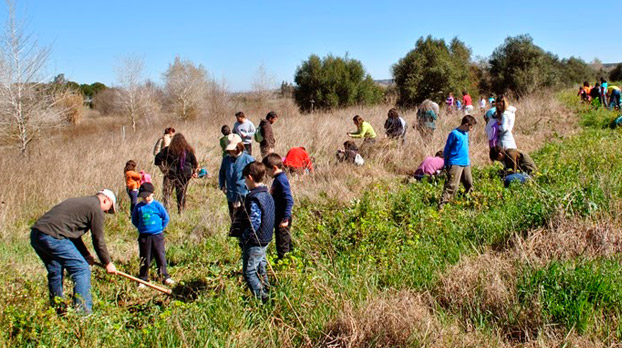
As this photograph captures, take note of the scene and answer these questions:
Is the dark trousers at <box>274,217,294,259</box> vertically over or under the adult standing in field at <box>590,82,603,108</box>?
under

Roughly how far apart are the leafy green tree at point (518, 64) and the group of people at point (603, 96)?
5669 millimetres

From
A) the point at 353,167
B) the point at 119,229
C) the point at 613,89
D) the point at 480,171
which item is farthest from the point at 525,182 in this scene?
the point at 613,89

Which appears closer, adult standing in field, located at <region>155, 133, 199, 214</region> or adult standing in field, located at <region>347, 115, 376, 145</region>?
adult standing in field, located at <region>155, 133, 199, 214</region>

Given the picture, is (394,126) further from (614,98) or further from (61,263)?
(614,98)

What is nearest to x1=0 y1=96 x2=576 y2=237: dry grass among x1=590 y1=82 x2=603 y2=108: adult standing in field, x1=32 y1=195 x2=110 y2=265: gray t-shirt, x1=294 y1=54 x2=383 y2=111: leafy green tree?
x1=590 y1=82 x2=603 y2=108: adult standing in field

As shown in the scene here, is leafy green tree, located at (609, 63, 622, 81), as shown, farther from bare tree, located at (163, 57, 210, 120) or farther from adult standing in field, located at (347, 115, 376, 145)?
adult standing in field, located at (347, 115, 376, 145)

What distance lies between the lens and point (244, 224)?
421 centimetres

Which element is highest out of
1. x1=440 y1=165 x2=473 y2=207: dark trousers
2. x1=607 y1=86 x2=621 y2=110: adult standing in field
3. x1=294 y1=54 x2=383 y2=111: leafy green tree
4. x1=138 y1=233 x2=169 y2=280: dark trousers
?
x1=294 y1=54 x2=383 y2=111: leafy green tree

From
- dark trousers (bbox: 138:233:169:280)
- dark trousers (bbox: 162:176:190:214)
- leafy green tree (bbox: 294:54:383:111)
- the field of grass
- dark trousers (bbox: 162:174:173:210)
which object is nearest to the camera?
the field of grass

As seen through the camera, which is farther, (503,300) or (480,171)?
(480,171)

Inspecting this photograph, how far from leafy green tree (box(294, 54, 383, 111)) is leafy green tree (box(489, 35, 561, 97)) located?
8.33m

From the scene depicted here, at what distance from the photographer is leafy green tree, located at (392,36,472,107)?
72.1 feet

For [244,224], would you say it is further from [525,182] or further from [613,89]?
[613,89]

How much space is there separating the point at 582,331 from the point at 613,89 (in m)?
16.3
